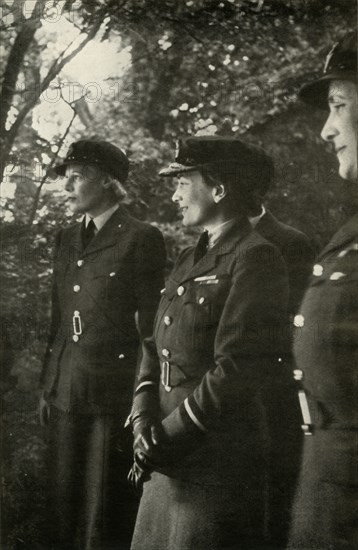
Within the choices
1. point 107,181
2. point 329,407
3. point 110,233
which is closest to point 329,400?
point 329,407

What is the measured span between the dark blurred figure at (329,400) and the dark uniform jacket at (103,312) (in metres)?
0.53

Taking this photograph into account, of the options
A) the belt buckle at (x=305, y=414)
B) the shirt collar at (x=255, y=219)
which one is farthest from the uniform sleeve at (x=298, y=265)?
the belt buckle at (x=305, y=414)

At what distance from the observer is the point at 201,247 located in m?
2.11

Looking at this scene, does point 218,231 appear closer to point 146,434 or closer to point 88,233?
point 88,233

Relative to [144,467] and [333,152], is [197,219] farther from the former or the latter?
[144,467]

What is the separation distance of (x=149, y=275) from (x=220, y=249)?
0.89ft

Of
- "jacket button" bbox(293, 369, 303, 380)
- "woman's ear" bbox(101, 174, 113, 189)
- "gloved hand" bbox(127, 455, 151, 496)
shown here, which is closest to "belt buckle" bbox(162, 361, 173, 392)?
"gloved hand" bbox(127, 455, 151, 496)

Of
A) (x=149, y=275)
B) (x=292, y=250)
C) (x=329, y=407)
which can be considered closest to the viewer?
(x=329, y=407)

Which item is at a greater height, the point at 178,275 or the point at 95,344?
the point at 178,275

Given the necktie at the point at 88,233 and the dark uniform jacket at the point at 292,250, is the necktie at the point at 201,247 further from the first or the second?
the necktie at the point at 88,233

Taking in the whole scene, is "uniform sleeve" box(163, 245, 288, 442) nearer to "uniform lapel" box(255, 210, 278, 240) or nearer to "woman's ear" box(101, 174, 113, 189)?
"uniform lapel" box(255, 210, 278, 240)

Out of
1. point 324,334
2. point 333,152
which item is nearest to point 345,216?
point 333,152

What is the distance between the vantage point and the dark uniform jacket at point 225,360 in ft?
6.49

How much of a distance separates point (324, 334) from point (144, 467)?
2.34 feet
